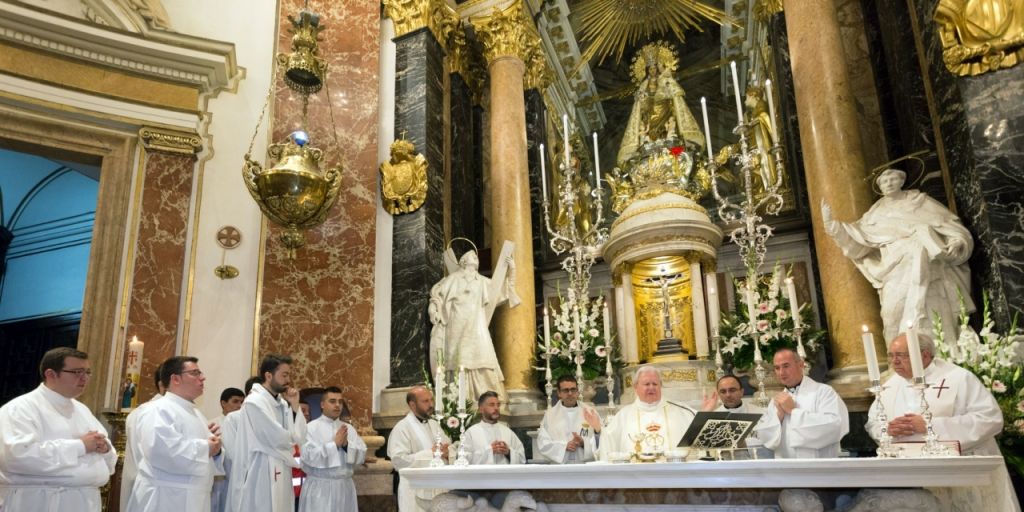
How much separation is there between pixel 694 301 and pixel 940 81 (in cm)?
315

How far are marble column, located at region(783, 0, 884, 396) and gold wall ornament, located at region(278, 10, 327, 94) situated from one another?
5140 millimetres

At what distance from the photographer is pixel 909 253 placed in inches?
223

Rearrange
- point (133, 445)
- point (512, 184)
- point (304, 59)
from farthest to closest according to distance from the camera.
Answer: point (512, 184), point (304, 59), point (133, 445)

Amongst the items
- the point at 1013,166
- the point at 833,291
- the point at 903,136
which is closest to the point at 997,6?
the point at 1013,166

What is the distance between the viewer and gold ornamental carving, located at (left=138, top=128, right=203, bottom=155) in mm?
7336

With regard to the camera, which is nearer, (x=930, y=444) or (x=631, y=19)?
(x=930, y=444)

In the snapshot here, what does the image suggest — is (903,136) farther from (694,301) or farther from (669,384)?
(669,384)

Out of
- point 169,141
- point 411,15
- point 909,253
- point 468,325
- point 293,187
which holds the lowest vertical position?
point 468,325

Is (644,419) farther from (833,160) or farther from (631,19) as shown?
(631,19)

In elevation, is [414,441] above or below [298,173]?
below

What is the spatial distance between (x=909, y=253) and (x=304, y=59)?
19.7ft

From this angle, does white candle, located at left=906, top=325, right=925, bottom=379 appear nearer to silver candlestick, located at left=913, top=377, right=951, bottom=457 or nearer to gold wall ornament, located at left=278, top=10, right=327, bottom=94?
silver candlestick, located at left=913, top=377, right=951, bottom=457

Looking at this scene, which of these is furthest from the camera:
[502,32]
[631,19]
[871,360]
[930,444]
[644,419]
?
[631,19]

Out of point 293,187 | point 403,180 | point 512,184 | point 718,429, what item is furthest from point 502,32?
point 718,429
